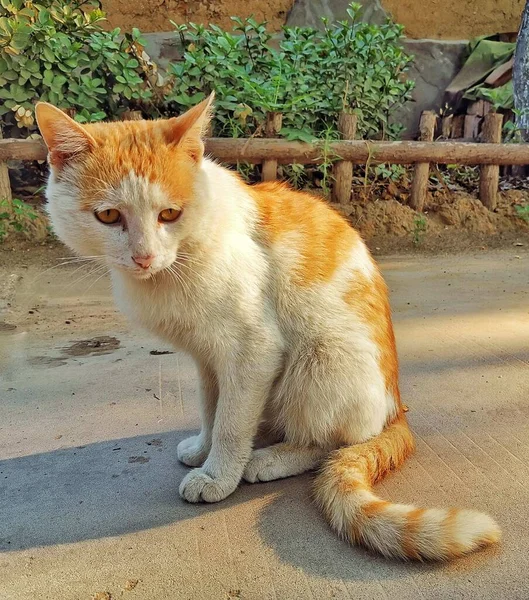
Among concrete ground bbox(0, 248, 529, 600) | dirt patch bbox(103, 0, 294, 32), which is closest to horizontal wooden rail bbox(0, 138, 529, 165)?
concrete ground bbox(0, 248, 529, 600)

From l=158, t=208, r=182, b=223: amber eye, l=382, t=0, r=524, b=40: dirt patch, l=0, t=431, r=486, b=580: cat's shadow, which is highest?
l=382, t=0, r=524, b=40: dirt patch

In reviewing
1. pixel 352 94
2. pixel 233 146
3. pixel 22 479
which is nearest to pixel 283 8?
pixel 352 94

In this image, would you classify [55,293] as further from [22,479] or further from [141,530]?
[141,530]

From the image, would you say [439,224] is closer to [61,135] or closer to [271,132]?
[271,132]

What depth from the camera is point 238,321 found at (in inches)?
72.1

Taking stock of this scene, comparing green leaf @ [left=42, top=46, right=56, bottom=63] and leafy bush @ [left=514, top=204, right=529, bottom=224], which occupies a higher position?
green leaf @ [left=42, top=46, right=56, bottom=63]

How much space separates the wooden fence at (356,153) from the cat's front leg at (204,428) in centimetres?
350

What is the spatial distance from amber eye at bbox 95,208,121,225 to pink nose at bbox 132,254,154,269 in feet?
0.45

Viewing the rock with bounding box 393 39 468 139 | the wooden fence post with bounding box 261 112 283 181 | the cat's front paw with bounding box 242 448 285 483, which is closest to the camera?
the cat's front paw with bounding box 242 448 285 483

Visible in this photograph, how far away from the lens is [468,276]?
4555 mm

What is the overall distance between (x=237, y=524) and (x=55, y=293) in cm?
297

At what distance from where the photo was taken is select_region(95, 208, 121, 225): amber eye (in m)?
1.72

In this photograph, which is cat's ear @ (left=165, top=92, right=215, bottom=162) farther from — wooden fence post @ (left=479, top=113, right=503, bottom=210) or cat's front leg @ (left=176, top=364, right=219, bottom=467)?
wooden fence post @ (left=479, top=113, right=503, bottom=210)

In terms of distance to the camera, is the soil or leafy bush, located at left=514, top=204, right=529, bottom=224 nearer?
leafy bush, located at left=514, top=204, right=529, bottom=224
